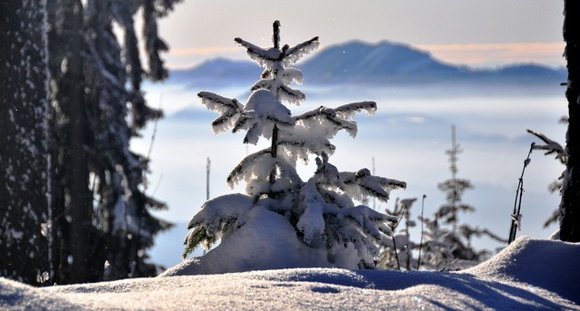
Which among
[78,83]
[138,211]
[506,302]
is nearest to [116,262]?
[138,211]

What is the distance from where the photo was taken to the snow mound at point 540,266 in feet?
14.9

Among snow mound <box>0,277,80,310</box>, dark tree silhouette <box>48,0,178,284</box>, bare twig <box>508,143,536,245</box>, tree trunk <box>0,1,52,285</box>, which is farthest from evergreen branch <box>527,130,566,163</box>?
dark tree silhouette <box>48,0,178,284</box>

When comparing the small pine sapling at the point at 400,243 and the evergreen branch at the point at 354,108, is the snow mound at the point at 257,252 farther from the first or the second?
the small pine sapling at the point at 400,243

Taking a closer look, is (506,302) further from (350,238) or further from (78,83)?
(78,83)

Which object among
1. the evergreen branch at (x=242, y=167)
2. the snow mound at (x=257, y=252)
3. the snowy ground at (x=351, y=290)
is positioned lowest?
the snowy ground at (x=351, y=290)

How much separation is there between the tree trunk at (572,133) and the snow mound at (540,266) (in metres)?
1.04

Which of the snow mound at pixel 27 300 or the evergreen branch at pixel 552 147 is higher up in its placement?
the evergreen branch at pixel 552 147

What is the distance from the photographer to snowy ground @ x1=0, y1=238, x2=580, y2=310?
3199mm

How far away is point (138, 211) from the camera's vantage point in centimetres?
1806

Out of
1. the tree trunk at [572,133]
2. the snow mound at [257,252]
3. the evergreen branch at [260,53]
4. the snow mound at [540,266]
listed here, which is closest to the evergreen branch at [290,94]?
the evergreen branch at [260,53]

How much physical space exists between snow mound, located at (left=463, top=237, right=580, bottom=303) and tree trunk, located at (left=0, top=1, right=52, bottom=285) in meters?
4.03

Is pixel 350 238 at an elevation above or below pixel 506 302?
above

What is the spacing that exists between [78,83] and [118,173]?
2.29 m

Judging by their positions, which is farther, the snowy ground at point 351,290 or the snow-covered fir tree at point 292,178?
the snow-covered fir tree at point 292,178
